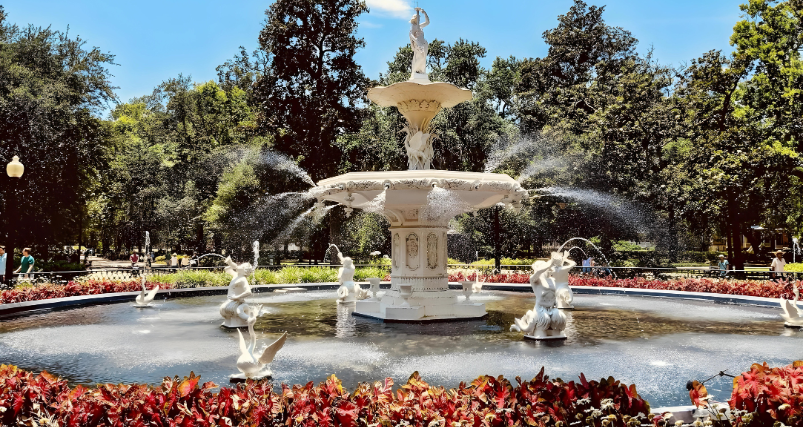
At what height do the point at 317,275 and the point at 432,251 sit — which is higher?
the point at 432,251

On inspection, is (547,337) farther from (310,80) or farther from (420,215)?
(310,80)

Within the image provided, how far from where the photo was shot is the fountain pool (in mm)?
6949

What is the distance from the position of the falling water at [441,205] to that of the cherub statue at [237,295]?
12.5 ft

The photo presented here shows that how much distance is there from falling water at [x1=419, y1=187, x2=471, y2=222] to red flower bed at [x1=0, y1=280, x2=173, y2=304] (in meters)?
8.56

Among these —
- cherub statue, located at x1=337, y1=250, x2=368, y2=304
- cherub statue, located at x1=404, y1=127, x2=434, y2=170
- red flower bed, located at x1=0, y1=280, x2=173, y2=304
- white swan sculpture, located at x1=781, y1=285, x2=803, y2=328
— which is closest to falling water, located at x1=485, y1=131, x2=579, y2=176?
cherub statue, located at x1=404, y1=127, x2=434, y2=170

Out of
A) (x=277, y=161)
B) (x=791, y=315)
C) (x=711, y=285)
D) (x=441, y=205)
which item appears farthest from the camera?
(x=277, y=161)

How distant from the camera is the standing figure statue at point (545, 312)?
9.09m

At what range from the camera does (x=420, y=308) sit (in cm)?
1180

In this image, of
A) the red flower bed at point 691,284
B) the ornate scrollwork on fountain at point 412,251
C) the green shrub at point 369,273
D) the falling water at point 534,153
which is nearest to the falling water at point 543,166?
the falling water at point 534,153

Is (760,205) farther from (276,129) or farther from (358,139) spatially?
(276,129)

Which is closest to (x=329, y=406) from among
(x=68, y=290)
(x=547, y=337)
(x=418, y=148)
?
(x=547, y=337)

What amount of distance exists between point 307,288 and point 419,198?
9.07 meters

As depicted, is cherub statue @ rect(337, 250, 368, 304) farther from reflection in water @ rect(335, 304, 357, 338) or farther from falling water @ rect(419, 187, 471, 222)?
falling water @ rect(419, 187, 471, 222)

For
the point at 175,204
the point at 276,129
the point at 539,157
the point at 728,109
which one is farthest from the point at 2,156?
the point at 728,109
